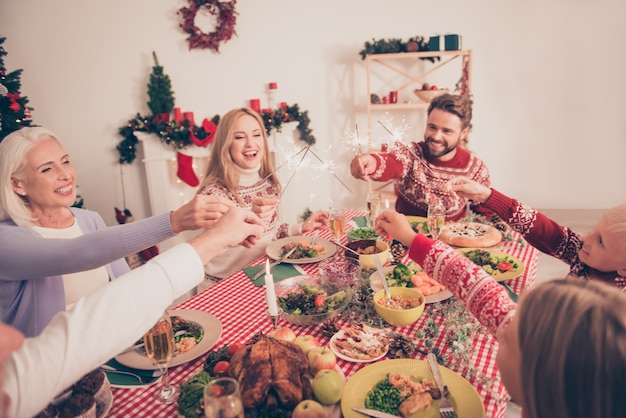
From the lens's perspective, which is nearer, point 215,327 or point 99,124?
point 215,327

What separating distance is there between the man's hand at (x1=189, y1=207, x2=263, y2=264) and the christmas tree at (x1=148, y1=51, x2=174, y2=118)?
324 cm

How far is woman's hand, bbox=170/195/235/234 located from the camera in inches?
58.6

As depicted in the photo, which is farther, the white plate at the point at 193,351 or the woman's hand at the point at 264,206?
the woman's hand at the point at 264,206

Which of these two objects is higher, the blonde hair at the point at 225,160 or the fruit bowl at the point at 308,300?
the blonde hair at the point at 225,160

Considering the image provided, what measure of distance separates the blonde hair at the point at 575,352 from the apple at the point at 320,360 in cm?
47

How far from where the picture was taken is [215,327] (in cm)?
133

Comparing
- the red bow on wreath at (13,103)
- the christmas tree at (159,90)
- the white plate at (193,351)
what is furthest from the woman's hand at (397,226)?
the christmas tree at (159,90)

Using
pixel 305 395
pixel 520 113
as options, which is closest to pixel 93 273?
pixel 305 395

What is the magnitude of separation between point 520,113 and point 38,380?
482 cm

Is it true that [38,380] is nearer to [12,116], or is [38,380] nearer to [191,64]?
[12,116]

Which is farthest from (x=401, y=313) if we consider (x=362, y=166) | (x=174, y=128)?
(x=174, y=128)

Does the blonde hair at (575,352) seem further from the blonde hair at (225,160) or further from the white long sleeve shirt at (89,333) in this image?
the blonde hair at (225,160)

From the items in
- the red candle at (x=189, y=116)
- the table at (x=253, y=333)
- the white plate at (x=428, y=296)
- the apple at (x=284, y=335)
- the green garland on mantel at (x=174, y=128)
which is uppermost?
the red candle at (x=189, y=116)

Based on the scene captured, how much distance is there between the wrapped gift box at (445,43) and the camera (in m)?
3.90
